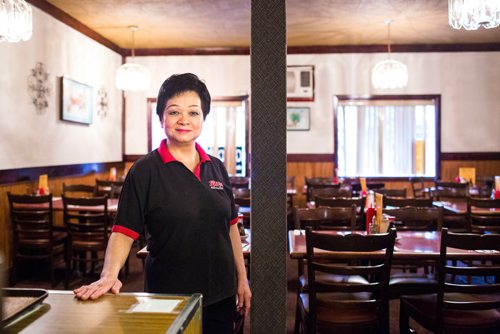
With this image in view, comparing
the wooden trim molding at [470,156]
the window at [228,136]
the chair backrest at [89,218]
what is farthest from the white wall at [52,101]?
the wooden trim molding at [470,156]

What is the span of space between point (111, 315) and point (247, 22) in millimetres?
6275

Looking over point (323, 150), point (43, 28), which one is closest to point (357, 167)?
point (323, 150)

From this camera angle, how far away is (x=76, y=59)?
6.71m

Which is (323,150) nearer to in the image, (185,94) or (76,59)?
(76,59)

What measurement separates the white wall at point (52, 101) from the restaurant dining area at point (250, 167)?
3 centimetres

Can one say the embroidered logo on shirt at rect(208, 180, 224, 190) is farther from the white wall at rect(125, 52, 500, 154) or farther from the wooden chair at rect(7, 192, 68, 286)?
the white wall at rect(125, 52, 500, 154)

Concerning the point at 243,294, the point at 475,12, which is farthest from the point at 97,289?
the point at 475,12

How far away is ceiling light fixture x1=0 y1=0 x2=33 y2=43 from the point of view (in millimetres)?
3869

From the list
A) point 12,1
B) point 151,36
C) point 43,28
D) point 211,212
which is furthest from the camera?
point 151,36

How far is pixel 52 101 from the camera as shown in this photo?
6113 millimetres

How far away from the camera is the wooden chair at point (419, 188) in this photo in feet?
23.8

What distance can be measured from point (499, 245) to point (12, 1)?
3.94 m

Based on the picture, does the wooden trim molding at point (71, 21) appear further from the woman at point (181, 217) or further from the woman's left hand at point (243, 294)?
the woman's left hand at point (243, 294)

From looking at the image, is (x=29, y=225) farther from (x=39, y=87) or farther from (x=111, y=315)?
(x=111, y=315)
